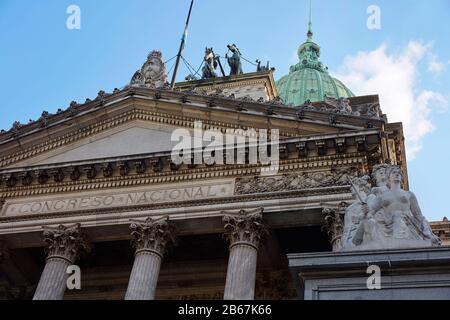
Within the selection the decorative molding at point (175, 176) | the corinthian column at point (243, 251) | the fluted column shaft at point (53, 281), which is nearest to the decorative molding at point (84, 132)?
the decorative molding at point (175, 176)

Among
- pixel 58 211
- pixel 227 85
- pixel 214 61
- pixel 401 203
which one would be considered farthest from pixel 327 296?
pixel 214 61

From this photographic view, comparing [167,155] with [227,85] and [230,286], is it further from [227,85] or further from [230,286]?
[227,85]

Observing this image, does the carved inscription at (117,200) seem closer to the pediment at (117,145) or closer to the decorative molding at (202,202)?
the decorative molding at (202,202)

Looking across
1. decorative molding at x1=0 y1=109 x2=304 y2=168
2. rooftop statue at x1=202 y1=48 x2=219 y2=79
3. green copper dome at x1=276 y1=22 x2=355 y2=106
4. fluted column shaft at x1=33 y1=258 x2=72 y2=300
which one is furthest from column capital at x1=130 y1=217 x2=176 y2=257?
green copper dome at x1=276 y1=22 x2=355 y2=106

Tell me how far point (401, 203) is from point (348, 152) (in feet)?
35.0

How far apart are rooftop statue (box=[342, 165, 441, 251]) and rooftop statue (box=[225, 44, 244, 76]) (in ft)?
86.3

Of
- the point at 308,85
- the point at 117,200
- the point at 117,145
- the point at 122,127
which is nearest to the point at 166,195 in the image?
the point at 117,200

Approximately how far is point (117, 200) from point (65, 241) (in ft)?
6.38

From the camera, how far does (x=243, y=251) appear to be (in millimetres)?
17719

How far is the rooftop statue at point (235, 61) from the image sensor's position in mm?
34688

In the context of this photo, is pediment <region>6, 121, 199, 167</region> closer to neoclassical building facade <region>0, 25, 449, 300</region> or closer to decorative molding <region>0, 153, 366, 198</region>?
neoclassical building facade <region>0, 25, 449, 300</region>

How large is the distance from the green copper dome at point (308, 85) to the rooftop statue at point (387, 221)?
3546 cm

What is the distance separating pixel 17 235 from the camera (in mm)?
21062

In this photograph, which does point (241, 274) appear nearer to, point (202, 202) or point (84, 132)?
point (202, 202)
